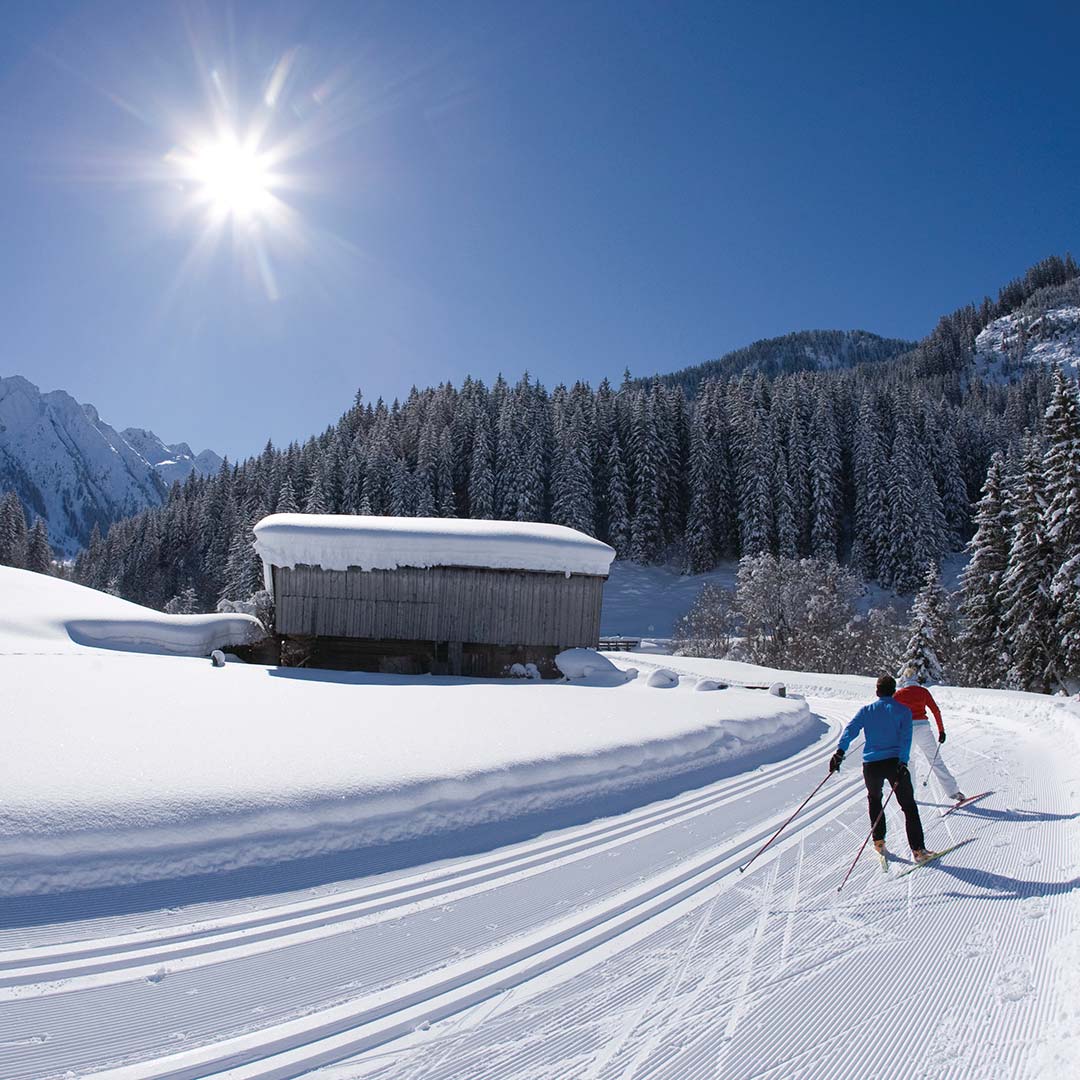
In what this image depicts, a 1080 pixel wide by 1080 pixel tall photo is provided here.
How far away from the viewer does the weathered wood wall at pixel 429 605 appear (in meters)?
20.4

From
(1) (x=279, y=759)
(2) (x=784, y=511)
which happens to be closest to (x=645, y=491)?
(2) (x=784, y=511)

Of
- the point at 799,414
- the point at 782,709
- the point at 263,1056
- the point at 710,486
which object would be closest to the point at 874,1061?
the point at 263,1056

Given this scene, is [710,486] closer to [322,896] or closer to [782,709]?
[782,709]

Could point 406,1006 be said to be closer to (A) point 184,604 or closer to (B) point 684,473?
(B) point 684,473

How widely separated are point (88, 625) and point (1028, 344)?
691 feet

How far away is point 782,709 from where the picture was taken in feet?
43.6

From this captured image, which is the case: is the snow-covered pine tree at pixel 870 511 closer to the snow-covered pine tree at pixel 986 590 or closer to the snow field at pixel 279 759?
the snow-covered pine tree at pixel 986 590

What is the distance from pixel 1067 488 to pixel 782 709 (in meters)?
19.0

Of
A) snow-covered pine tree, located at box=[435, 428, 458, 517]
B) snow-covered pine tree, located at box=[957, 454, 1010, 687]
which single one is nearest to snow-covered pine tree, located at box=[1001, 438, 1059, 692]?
snow-covered pine tree, located at box=[957, 454, 1010, 687]

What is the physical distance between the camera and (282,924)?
165 inches

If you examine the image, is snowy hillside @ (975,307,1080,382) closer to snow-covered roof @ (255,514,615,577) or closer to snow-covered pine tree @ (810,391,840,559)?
snow-covered pine tree @ (810,391,840,559)

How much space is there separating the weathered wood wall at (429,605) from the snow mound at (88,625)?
193cm

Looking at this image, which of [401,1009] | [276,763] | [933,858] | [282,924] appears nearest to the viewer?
[401,1009]

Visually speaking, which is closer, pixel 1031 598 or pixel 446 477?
pixel 1031 598
